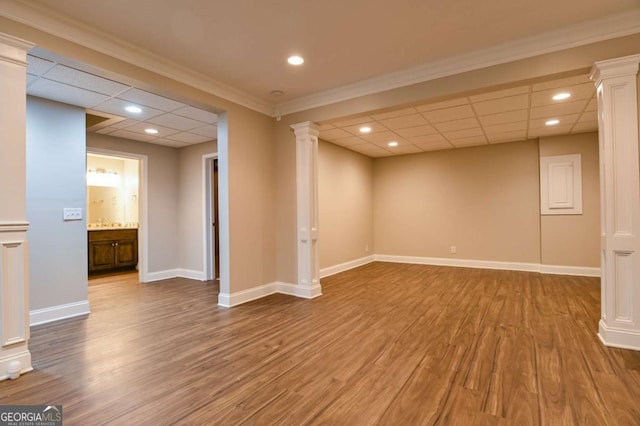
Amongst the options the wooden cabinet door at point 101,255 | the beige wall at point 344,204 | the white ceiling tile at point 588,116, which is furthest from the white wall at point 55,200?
the white ceiling tile at point 588,116

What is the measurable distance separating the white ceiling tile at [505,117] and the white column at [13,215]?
5.22 meters

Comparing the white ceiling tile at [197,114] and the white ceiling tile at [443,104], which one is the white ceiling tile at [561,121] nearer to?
the white ceiling tile at [443,104]

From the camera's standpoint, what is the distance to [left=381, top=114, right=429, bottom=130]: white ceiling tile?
468 centimetres

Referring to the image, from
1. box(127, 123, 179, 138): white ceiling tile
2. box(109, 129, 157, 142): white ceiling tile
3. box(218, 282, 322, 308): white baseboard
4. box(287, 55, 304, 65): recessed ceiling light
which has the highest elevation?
box(287, 55, 304, 65): recessed ceiling light

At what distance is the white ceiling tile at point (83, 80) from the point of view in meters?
3.05

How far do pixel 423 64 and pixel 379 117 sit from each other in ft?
3.92

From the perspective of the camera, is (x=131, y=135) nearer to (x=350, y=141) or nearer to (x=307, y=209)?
(x=307, y=209)

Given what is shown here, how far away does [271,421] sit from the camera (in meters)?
1.77

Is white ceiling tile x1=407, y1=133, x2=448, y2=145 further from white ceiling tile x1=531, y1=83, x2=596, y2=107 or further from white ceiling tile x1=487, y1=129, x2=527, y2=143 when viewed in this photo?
white ceiling tile x1=531, y1=83, x2=596, y2=107

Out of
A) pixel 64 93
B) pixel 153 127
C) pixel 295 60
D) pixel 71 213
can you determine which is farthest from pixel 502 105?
pixel 71 213

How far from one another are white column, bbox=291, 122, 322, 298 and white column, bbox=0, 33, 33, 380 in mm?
2917

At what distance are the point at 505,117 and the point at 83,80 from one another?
5.41m

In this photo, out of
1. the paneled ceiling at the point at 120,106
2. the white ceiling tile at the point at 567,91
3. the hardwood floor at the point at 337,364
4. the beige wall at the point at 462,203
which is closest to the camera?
the hardwood floor at the point at 337,364

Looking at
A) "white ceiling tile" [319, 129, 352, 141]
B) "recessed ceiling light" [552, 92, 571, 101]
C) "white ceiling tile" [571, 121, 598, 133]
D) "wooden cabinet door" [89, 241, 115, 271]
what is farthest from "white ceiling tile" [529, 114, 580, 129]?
"wooden cabinet door" [89, 241, 115, 271]
